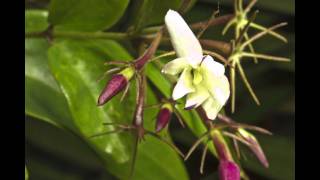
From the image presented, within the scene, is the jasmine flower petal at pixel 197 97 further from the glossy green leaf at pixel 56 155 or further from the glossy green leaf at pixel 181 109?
the glossy green leaf at pixel 56 155

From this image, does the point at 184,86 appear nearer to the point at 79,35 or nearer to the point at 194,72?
the point at 194,72

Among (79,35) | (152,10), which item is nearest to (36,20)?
(79,35)

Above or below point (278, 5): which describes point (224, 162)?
below

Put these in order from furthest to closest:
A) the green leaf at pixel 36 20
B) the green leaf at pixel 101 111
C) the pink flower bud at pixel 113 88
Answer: the green leaf at pixel 36 20, the green leaf at pixel 101 111, the pink flower bud at pixel 113 88

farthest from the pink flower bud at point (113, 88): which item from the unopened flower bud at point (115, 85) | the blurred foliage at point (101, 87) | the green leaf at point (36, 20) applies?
the green leaf at point (36, 20)

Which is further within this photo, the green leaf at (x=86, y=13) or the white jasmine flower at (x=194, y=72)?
the green leaf at (x=86, y=13)

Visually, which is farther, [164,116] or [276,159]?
[276,159]

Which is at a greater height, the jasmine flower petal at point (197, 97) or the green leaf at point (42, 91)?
the green leaf at point (42, 91)

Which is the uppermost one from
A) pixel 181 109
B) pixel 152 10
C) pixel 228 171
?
pixel 152 10
